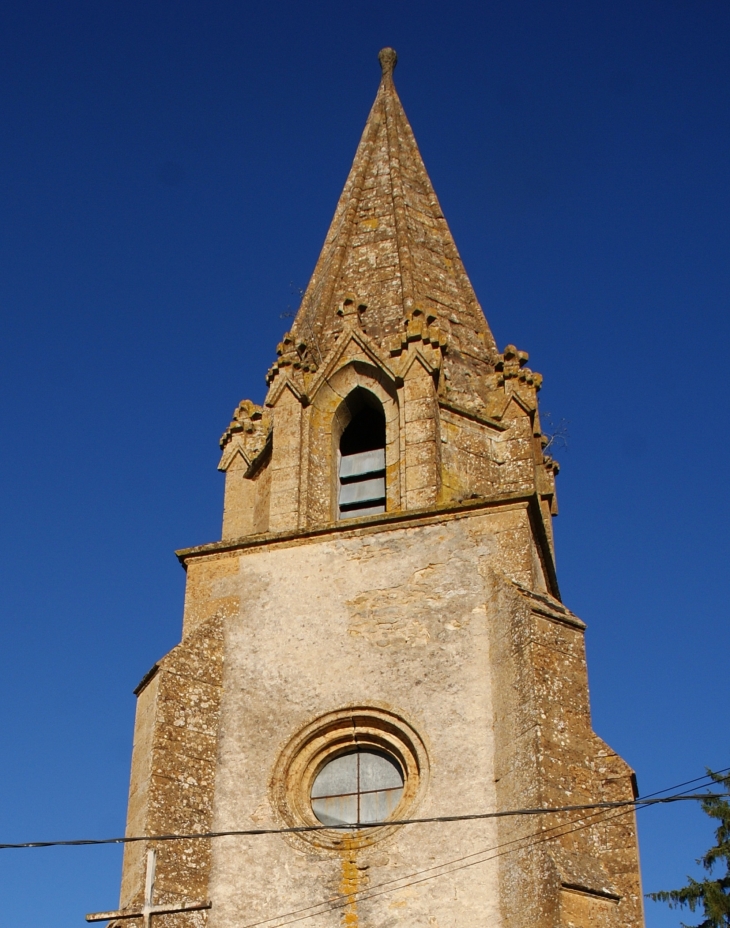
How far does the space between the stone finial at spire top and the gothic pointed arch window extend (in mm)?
9700

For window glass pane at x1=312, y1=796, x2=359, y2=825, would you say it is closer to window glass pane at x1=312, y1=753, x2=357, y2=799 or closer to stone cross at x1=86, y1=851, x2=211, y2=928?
window glass pane at x1=312, y1=753, x2=357, y2=799

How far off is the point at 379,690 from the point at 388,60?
1558 cm

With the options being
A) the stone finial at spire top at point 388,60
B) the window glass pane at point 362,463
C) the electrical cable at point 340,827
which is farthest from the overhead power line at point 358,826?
the stone finial at spire top at point 388,60

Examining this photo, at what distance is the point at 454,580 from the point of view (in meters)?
17.7

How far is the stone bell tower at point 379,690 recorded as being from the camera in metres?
15.4

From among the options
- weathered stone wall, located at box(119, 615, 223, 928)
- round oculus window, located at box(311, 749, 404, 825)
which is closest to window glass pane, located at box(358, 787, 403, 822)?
round oculus window, located at box(311, 749, 404, 825)

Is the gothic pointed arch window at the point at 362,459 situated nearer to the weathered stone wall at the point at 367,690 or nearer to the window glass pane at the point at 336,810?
the weathered stone wall at the point at 367,690

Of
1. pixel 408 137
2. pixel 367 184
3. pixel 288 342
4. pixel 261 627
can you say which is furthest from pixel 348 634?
pixel 408 137

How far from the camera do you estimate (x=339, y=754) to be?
675 inches

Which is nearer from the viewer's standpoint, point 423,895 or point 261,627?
point 423,895

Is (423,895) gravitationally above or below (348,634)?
below

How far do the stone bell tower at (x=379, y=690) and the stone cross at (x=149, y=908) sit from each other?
3cm

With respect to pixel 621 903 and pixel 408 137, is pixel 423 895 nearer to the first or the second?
pixel 621 903

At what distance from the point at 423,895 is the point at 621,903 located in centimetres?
205
